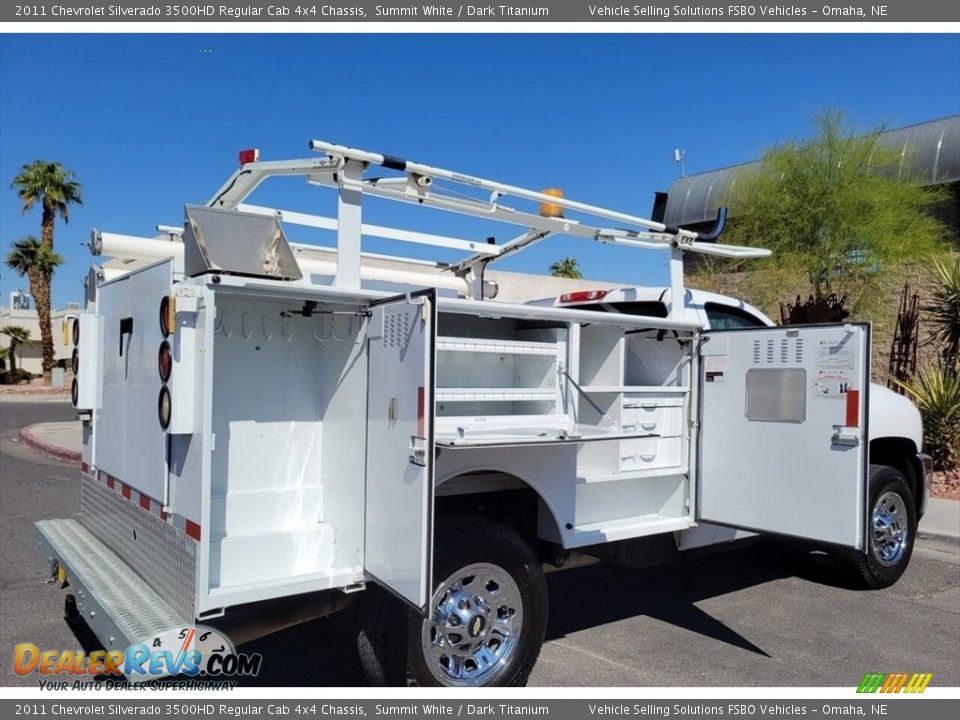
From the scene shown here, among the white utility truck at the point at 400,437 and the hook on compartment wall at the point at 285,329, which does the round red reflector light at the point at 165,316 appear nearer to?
the white utility truck at the point at 400,437

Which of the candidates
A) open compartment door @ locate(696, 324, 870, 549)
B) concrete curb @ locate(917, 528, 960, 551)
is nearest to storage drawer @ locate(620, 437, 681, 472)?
open compartment door @ locate(696, 324, 870, 549)

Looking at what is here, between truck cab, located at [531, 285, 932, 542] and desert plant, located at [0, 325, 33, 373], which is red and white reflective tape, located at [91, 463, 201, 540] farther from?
desert plant, located at [0, 325, 33, 373]

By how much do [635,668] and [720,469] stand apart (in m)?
1.40

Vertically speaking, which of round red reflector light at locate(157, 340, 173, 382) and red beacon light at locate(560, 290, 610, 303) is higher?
red beacon light at locate(560, 290, 610, 303)

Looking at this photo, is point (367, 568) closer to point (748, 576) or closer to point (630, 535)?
point (630, 535)

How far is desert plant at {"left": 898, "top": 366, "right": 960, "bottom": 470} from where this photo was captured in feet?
35.6

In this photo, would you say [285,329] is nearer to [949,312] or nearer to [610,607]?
[610,607]

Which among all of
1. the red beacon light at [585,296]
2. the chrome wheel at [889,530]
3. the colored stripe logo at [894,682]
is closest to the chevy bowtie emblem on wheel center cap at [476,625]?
the colored stripe logo at [894,682]

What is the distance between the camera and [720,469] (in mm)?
5195

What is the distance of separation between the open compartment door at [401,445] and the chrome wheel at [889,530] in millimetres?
4392

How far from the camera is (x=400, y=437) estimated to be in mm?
3525

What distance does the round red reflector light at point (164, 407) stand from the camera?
→ 3.50m

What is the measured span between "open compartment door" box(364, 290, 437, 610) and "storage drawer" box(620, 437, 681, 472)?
6.32 feet

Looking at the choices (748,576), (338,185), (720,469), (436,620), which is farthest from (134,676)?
(748,576)
